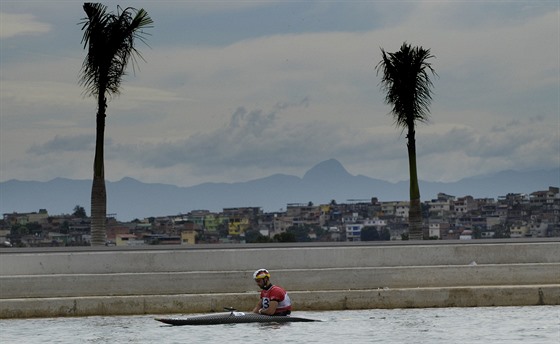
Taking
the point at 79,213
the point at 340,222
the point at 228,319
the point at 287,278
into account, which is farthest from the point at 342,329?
the point at 340,222

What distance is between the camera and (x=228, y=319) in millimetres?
32375

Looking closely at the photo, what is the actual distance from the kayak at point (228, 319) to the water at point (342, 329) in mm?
194

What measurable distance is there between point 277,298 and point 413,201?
17.1m

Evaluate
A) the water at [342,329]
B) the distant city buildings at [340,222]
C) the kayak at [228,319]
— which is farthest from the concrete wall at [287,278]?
the distant city buildings at [340,222]

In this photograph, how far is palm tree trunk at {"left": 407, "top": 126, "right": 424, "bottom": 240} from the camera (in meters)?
48.5

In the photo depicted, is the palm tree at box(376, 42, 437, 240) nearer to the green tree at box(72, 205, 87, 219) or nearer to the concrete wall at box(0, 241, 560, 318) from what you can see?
the concrete wall at box(0, 241, 560, 318)

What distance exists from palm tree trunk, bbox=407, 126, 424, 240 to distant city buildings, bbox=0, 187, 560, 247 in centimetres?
5305

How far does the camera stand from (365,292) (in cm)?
3534

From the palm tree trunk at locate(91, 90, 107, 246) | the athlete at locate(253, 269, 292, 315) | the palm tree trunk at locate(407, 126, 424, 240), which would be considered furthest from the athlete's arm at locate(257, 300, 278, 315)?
the palm tree trunk at locate(407, 126, 424, 240)

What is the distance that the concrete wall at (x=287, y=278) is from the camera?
35.2m

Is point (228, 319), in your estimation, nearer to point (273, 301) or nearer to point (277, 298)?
point (273, 301)

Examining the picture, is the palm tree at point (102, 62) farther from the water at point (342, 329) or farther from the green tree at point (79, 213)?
the green tree at point (79, 213)

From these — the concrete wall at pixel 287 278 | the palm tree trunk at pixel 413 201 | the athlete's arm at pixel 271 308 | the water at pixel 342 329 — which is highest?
the palm tree trunk at pixel 413 201

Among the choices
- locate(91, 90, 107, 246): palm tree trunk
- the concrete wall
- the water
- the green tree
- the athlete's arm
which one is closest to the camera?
the water
